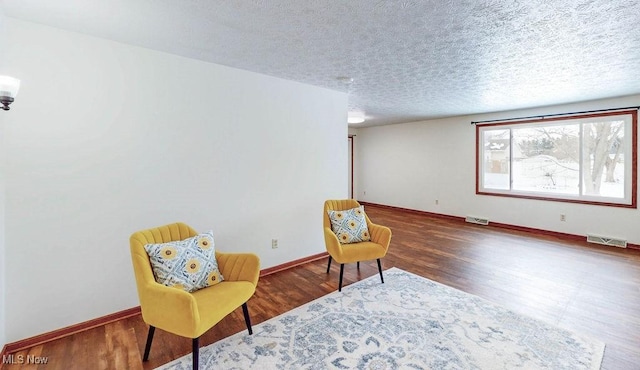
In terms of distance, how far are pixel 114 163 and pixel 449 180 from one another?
6.34 metres

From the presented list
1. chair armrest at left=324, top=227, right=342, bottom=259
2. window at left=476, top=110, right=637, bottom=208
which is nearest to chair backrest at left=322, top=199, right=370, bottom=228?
chair armrest at left=324, top=227, right=342, bottom=259

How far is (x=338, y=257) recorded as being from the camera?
2965 mm

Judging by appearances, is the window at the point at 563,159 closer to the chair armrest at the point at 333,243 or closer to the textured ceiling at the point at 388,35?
the textured ceiling at the point at 388,35

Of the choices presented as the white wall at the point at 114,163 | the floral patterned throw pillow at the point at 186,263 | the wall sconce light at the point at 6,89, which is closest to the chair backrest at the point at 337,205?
the white wall at the point at 114,163

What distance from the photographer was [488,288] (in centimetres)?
312

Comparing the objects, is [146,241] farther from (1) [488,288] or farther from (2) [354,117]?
(2) [354,117]

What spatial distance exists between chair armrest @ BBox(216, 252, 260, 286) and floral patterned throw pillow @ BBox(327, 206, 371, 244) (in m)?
1.19

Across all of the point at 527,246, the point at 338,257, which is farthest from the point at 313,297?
the point at 527,246

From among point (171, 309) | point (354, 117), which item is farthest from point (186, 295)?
point (354, 117)

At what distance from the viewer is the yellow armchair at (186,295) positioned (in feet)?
5.60

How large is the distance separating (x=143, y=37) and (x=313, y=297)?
2723mm

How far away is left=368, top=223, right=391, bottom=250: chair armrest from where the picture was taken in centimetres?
314

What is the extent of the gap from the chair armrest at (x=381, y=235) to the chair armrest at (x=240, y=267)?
1.44m

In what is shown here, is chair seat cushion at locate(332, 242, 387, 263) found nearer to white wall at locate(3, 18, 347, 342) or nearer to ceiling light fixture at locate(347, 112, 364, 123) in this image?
white wall at locate(3, 18, 347, 342)
